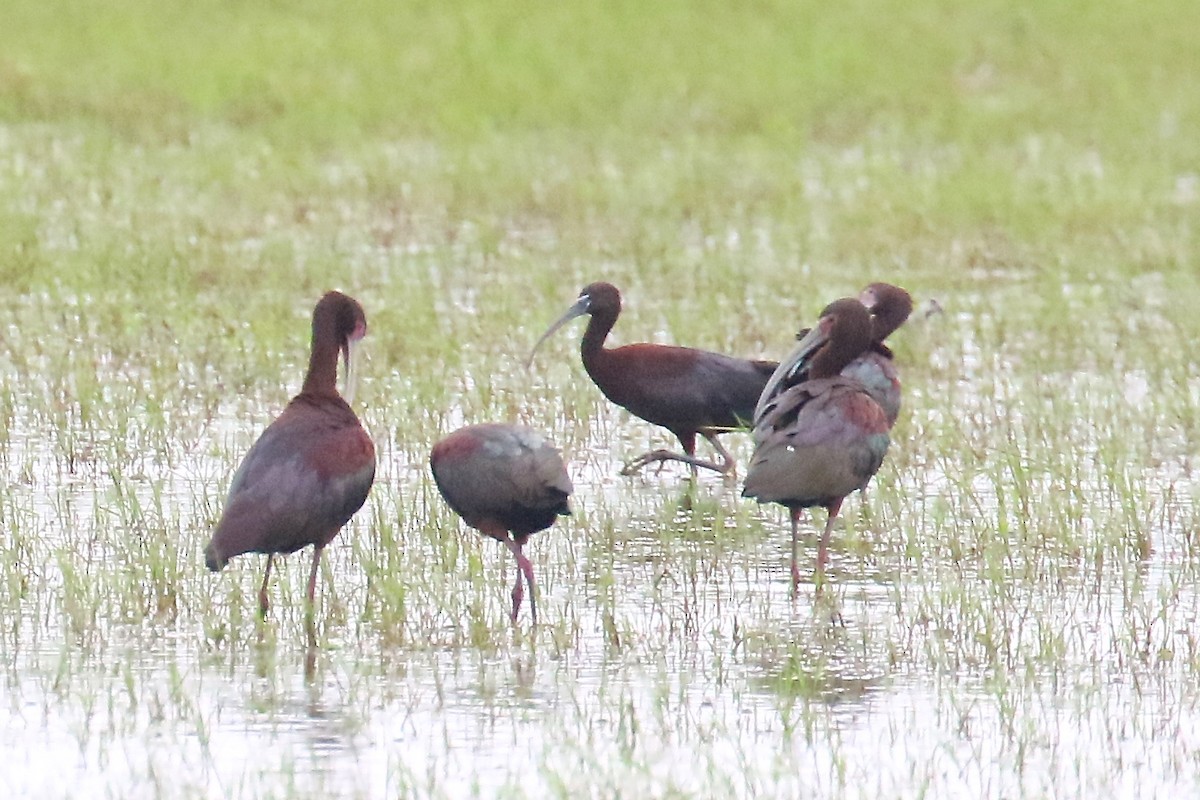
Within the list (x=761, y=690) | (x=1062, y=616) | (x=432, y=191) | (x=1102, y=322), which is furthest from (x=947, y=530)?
(x=432, y=191)

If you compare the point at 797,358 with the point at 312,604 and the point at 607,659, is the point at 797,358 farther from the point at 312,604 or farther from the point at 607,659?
the point at 312,604

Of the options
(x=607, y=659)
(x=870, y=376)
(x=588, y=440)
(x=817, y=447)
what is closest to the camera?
(x=607, y=659)

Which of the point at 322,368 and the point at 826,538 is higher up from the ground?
the point at 322,368

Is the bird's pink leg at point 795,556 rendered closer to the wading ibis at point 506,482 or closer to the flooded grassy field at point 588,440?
the flooded grassy field at point 588,440

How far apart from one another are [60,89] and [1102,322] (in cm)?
1107

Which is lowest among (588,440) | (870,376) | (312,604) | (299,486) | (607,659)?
(607,659)

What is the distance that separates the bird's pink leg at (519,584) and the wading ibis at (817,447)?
74cm

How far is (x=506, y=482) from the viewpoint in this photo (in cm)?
620

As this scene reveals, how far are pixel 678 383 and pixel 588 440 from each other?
51 cm

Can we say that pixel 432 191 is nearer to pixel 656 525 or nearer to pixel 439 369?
pixel 439 369

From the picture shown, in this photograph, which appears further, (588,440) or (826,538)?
(588,440)

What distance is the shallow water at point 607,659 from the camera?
15.7 feet

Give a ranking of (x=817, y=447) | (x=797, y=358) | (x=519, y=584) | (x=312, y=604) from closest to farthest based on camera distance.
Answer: (x=312, y=604)
(x=519, y=584)
(x=817, y=447)
(x=797, y=358)

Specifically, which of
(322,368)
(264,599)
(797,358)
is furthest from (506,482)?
(797,358)
